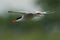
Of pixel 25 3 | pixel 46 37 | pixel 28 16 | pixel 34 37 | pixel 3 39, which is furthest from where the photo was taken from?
pixel 46 37

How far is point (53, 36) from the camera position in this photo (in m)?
2.27

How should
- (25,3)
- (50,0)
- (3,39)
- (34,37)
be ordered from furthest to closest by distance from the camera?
1. (34,37)
2. (3,39)
3. (50,0)
4. (25,3)

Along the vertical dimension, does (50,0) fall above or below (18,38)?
above

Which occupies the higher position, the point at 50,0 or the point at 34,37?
the point at 50,0

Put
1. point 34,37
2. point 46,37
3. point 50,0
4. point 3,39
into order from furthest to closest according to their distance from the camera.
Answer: point 46,37 < point 34,37 < point 3,39 < point 50,0

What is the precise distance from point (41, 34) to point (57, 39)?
0.21 metres

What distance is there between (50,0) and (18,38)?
74cm

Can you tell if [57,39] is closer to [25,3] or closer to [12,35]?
[12,35]

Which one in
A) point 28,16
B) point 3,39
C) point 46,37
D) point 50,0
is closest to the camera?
point 28,16

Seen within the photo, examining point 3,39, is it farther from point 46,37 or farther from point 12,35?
point 46,37

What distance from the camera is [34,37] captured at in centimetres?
221

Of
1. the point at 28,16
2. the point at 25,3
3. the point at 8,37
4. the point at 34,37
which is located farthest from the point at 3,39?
the point at 28,16

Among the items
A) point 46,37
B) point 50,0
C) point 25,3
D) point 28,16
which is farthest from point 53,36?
point 28,16

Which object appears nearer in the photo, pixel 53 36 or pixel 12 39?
pixel 12 39
